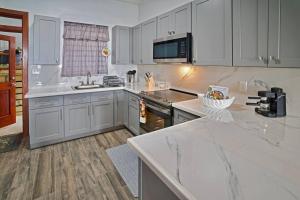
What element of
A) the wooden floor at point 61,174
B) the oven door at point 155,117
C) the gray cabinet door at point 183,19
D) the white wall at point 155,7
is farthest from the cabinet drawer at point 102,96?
the white wall at point 155,7

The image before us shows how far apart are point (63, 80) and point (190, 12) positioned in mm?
2690

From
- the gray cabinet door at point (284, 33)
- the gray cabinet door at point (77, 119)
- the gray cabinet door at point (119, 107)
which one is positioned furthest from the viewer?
the gray cabinet door at point (119, 107)

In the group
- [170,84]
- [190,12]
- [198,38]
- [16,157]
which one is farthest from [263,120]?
[16,157]

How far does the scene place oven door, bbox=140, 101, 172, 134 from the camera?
7.79 feet

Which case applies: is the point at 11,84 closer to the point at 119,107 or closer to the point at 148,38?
the point at 119,107

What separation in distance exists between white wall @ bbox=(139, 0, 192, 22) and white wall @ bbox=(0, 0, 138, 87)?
0.77ft

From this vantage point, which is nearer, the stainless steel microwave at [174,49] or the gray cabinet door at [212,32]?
the gray cabinet door at [212,32]

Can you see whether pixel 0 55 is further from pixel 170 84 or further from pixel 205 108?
pixel 205 108

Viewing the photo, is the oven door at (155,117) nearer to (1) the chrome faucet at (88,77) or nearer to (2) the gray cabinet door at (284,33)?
(2) the gray cabinet door at (284,33)

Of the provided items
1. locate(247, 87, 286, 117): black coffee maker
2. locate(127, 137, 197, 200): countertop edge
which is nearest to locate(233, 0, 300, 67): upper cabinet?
locate(247, 87, 286, 117): black coffee maker

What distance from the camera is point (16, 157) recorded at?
2.76 metres

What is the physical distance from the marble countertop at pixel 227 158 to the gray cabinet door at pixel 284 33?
0.50 meters

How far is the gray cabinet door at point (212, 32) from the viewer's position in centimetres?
197

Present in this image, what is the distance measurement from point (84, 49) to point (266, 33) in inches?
127
